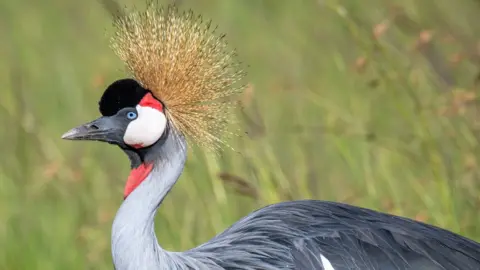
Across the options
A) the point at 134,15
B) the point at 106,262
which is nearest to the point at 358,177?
the point at 106,262

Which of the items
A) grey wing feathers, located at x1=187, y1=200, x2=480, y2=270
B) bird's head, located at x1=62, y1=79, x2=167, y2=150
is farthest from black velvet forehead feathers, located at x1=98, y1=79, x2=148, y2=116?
grey wing feathers, located at x1=187, y1=200, x2=480, y2=270

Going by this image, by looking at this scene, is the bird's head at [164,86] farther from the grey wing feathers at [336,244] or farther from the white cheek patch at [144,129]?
the grey wing feathers at [336,244]

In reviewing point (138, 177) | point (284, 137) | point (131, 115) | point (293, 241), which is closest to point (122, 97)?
point (131, 115)

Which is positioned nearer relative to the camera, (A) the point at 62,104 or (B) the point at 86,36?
(A) the point at 62,104

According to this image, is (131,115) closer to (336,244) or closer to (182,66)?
(182,66)

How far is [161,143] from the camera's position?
2857 millimetres

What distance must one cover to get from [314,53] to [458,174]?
1.59m

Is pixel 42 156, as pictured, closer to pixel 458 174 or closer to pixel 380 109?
pixel 380 109

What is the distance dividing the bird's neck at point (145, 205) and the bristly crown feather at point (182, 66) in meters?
0.08

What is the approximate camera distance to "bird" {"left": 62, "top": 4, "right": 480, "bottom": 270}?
2.81m

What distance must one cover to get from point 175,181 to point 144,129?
0.46 ft

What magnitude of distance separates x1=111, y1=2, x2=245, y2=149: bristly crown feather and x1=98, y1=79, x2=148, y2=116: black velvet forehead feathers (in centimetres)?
7

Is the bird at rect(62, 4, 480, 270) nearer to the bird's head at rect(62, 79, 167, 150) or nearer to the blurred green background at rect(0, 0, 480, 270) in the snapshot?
the bird's head at rect(62, 79, 167, 150)

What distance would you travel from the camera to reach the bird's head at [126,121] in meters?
2.82
